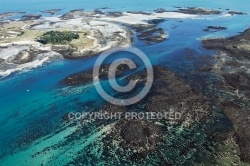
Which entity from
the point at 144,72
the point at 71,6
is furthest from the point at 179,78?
the point at 71,6

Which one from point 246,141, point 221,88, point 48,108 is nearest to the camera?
point 246,141

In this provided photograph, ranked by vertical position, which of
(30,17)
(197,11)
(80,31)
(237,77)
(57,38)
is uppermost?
(237,77)

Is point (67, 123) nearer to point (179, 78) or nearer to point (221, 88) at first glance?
point (179, 78)

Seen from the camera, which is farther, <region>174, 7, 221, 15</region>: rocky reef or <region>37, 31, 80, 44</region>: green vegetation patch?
<region>174, 7, 221, 15</region>: rocky reef

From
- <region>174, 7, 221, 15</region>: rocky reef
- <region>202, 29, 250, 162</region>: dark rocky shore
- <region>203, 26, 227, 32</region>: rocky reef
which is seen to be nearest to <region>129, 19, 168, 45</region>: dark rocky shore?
<region>202, 29, 250, 162</region>: dark rocky shore

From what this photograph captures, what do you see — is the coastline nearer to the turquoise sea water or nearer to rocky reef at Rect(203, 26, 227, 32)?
the turquoise sea water

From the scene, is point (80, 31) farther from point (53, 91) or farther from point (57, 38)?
point (53, 91)

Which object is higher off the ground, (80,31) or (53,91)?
(53,91)

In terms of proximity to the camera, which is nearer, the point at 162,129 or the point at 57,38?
the point at 162,129

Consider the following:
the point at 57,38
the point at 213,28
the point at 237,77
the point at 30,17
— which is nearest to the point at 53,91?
the point at 57,38

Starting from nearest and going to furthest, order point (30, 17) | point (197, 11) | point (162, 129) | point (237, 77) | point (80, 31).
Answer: point (162, 129) → point (237, 77) → point (80, 31) → point (30, 17) → point (197, 11)

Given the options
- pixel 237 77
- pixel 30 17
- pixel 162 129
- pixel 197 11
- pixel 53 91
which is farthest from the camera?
pixel 197 11
